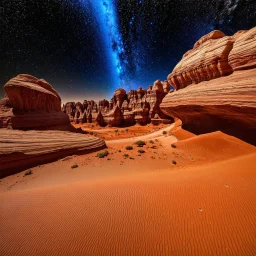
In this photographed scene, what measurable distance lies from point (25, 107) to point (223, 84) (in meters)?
19.7

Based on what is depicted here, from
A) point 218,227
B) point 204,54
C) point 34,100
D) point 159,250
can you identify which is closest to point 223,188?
point 218,227

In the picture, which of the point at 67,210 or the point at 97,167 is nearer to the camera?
the point at 67,210

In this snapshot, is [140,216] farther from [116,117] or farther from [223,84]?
[116,117]

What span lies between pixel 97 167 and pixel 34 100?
1252cm

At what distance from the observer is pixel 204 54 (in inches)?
443

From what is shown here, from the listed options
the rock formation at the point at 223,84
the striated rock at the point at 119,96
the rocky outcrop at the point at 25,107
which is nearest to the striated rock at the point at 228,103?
the rock formation at the point at 223,84

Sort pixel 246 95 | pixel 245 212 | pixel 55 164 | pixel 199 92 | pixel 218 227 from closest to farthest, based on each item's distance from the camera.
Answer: pixel 218 227 < pixel 245 212 < pixel 246 95 < pixel 55 164 < pixel 199 92

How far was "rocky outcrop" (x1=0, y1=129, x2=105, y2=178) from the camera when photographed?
8.50 meters

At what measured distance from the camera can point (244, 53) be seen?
26.9 ft

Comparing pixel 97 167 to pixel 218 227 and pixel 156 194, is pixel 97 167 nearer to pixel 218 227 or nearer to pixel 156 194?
pixel 156 194

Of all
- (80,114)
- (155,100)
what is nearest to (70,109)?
(80,114)

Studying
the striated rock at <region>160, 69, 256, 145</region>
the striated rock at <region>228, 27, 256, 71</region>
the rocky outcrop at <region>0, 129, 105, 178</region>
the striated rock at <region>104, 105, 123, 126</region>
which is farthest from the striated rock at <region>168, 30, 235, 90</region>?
the striated rock at <region>104, 105, 123, 126</region>

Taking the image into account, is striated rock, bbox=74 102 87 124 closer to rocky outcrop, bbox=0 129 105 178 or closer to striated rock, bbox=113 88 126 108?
striated rock, bbox=113 88 126 108

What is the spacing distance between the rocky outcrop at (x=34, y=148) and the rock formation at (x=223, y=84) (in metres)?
10.6
